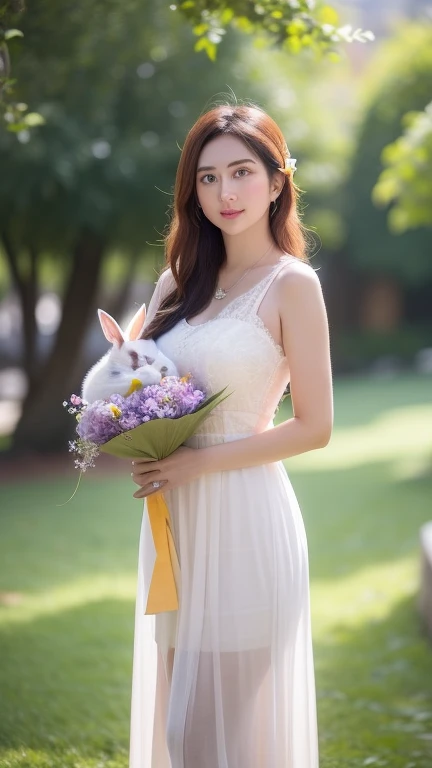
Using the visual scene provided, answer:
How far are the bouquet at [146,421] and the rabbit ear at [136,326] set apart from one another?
1.32 feet

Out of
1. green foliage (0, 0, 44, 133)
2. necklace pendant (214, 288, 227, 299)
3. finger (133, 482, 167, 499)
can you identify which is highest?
green foliage (0, 0, 44, 133)

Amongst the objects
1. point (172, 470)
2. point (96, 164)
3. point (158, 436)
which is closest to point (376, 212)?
point (96, 164)

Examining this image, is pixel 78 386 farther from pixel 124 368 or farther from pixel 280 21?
pixel 124 368

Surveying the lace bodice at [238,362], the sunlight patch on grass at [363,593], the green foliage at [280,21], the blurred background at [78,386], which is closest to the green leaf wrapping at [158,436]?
the lace bodice at [238,362]

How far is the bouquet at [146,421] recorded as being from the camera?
9.24 feet

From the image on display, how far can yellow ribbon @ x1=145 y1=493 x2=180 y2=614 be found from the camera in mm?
3061

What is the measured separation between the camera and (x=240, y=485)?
3.09 m

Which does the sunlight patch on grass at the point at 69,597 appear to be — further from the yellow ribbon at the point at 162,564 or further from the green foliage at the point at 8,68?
the yellow ribbon at the point at 162,564

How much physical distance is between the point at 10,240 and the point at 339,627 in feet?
39.2

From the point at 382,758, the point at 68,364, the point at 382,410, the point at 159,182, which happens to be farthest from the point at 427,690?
the point at 382,410

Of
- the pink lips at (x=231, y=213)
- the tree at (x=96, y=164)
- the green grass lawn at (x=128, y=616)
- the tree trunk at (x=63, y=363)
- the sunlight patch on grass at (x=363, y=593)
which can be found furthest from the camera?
the tree trunk at (x=63, y=363)

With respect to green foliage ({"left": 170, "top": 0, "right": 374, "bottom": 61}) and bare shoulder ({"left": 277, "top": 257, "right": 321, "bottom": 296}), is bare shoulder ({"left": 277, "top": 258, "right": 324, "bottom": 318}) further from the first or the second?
green foliage ({"left": 170, "top": 0, "right": 374, "bottom": 61})

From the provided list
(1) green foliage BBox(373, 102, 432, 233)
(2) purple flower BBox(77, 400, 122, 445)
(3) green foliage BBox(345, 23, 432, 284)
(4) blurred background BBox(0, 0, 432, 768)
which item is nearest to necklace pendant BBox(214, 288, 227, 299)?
(2) purple flower BBox(77, 400, 122, 445)

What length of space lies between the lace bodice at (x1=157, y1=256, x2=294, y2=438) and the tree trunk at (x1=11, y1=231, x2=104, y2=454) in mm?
13550
